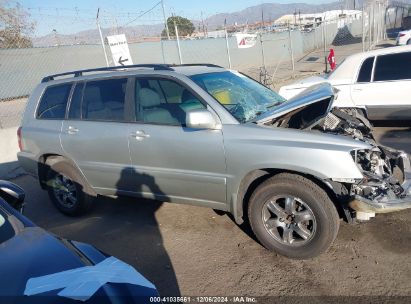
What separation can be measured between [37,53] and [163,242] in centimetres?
2049

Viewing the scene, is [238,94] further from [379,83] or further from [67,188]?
A: [379,83]

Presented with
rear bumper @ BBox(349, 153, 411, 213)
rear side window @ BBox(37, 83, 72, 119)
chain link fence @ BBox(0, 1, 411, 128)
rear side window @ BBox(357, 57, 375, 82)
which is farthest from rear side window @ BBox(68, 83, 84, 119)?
chain link fence @ BBox(0, 1, 411, 128)

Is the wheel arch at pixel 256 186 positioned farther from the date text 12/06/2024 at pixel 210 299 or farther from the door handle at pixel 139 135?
the door handle at pixel 139 135

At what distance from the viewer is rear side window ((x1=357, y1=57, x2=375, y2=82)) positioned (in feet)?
22.8

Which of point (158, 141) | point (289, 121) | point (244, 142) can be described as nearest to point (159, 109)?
point (158, 141)

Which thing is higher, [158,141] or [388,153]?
[158,141]

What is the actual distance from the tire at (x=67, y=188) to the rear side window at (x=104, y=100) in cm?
76

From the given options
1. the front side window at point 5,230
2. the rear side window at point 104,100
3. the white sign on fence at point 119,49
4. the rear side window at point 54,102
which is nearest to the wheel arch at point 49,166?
the rear side window at point 54,102

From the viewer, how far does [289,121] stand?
4.23 metres

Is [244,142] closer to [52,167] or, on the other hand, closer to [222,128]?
[222,128]

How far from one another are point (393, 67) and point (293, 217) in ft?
15.4

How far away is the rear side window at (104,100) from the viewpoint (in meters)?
4.36

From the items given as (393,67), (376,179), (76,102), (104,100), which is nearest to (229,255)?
(376,179)

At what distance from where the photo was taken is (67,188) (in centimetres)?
504
